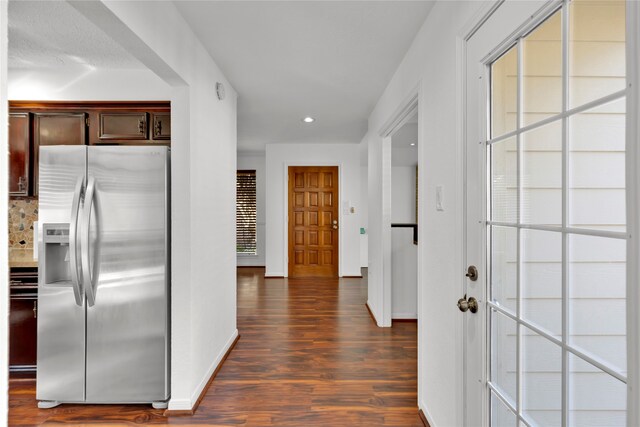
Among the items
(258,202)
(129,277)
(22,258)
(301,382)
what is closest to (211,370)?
(301,382)

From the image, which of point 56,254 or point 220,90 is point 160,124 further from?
point 56,254

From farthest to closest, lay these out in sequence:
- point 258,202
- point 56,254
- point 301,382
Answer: point 258,202 < point 301,382 < point 56,254

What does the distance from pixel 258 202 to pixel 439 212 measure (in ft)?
20.5

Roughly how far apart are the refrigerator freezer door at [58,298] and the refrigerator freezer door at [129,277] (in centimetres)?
8

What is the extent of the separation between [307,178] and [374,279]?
299cm

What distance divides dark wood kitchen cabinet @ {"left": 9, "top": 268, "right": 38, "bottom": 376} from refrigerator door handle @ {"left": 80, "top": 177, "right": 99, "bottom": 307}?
2.59 ft

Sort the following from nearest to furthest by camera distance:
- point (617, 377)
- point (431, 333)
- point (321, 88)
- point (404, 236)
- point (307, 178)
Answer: point (617, 377), point (431, 333), point (321, 88), point (404, 236), point (307, 178)

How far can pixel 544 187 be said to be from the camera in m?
1.06

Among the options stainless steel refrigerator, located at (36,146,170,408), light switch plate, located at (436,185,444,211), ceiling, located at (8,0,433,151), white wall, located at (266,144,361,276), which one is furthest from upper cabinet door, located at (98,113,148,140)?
white wall, located at (266,144,361,276)

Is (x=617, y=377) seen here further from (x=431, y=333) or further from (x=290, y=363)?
(x=290, y=363)

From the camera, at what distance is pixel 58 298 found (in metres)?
2.29

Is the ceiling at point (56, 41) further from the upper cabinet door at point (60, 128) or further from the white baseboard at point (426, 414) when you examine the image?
the white baseboard at point (426, 414)

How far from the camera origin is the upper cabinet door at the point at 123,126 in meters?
2.74

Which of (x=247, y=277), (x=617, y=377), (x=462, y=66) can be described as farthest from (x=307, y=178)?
(x=617, y=377)
